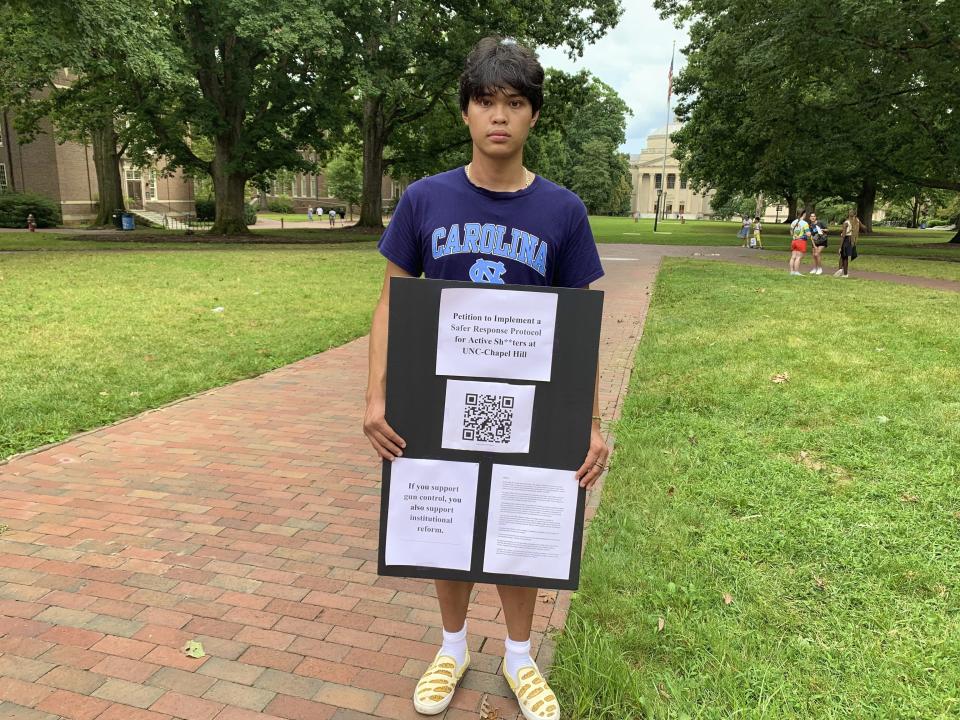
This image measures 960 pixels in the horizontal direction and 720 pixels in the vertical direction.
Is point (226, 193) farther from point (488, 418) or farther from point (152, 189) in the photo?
point (152, 189)

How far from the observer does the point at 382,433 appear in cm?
207

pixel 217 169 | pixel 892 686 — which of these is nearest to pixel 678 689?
pixel 892 686

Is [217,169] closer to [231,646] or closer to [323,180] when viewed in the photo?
[231,646]

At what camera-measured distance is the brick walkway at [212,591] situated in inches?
98.9

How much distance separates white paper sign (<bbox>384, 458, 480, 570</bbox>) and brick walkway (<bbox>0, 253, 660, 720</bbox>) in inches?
26.2

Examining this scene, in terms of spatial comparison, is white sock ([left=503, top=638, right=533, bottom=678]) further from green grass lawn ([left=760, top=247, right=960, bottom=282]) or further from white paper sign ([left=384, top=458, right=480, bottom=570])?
green grass lawn ([left=760, top=247, right=960, bottom=282])

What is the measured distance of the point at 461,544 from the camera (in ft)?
7.11

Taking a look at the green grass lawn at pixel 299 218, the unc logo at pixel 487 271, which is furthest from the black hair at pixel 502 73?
the green grass lawn at pixel 299 218

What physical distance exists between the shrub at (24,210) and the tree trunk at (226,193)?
15.4 m

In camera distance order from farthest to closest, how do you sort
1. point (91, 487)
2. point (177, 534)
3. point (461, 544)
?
point (91, 487) → point (177, 534) → point (461, 544)

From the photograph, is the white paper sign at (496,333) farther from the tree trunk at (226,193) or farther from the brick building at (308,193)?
the brick building at (308,193)

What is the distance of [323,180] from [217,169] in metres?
60.4

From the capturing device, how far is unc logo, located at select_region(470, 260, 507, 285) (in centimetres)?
207

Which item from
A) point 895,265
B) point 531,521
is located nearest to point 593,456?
point 531,521
